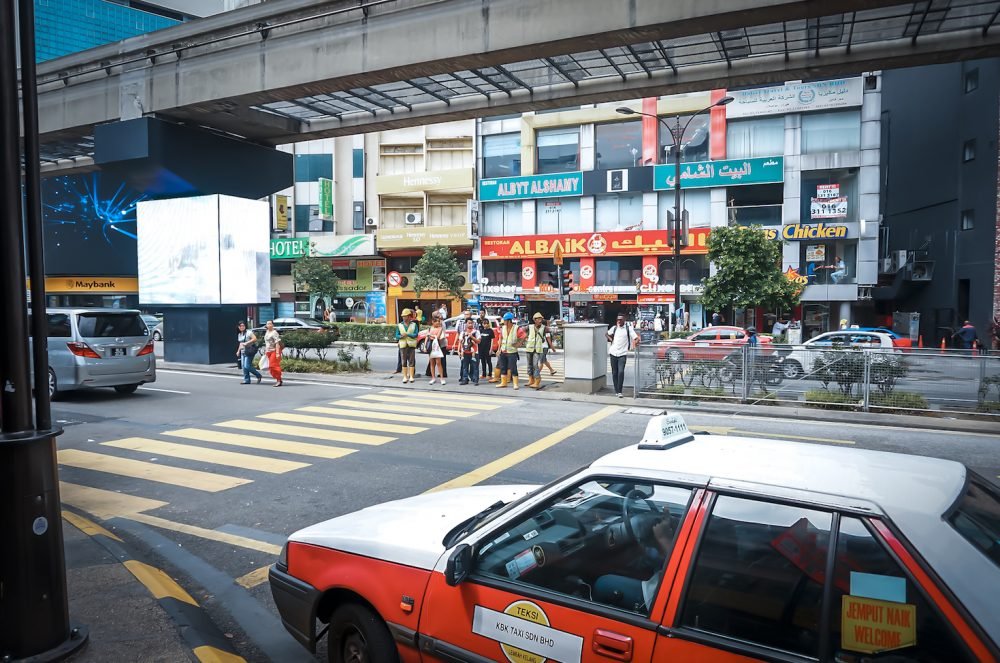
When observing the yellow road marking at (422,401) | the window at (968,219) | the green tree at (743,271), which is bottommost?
the yellow road marking at (422,401)

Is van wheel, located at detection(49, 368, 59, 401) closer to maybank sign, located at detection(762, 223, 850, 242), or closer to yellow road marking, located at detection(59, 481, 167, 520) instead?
yellow road marking, located at detection(59, 481, 167, 520)

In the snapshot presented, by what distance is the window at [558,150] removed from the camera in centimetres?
4222

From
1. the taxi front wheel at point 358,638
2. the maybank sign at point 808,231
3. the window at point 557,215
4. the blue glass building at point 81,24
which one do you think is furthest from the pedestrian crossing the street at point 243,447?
the blue glass building at point 81,24

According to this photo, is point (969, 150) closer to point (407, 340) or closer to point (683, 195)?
point (683, 195)

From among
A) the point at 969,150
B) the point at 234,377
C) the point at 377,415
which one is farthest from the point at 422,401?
the point at 969,150

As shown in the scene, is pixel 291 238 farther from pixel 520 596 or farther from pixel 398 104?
pixel 520 596

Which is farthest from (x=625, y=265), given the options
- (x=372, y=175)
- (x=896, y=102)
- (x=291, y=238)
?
(x=291, y=238)

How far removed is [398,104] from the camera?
18.2 meters

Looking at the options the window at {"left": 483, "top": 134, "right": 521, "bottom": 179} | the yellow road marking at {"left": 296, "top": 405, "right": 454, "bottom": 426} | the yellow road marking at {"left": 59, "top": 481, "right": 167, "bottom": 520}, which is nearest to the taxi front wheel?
the yellow road marking at {"left": 59, "top": 481, "right": 167, "bottom": 520}

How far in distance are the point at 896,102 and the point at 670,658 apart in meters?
45.8

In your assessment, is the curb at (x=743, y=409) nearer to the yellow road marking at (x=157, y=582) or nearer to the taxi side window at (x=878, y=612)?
Answer: the yellow road marking at (x=157, y=582)

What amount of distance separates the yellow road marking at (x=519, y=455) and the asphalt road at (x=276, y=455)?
55 mm

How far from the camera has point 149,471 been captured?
8906 mm

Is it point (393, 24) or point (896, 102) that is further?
point (896, 102)
